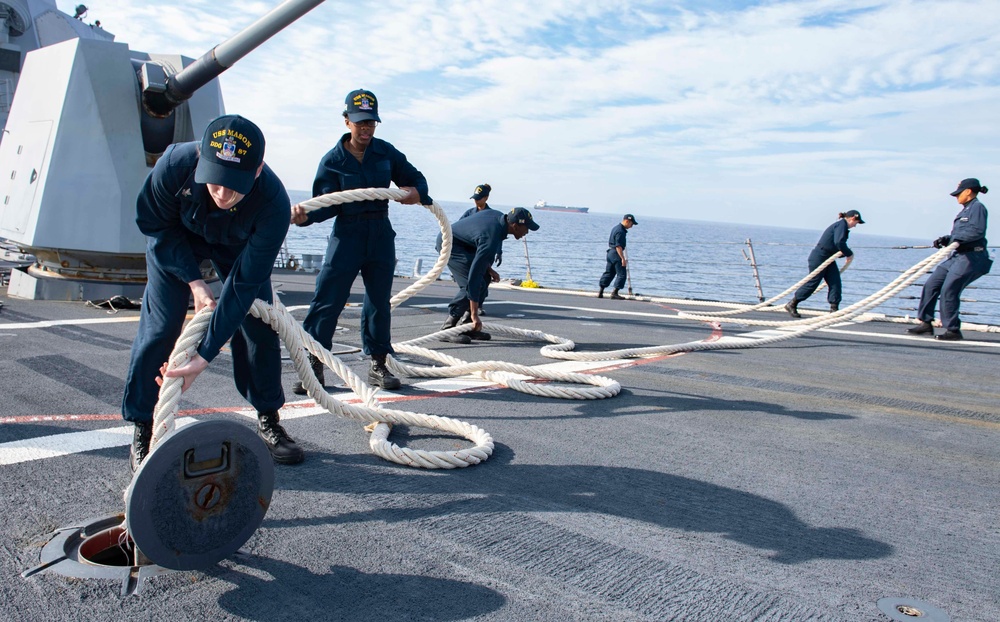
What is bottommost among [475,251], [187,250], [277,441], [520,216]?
[277,441]

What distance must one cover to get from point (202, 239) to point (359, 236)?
1.91 meters

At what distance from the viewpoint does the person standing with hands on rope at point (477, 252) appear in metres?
7.31

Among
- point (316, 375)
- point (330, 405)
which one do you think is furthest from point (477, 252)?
point (330, 405)

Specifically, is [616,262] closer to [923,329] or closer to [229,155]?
[923,329]

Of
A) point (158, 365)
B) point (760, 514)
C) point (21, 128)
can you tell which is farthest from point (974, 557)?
point (21, 128)

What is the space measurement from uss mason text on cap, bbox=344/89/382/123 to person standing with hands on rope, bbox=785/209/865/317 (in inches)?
341

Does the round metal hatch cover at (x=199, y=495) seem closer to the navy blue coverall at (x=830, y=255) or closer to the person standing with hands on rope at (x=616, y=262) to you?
the navy blue coverall at (x=830, y=255)

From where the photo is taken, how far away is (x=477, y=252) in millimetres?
7375

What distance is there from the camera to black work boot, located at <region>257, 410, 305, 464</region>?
129 inches

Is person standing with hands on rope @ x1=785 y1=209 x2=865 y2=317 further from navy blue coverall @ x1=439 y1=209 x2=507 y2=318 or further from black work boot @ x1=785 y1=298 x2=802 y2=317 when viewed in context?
navy blue coverall @ x1=439 y1=209 x2=507 y2=318

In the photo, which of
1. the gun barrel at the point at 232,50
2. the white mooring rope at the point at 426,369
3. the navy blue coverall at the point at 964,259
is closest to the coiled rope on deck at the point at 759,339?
the white mooring rope at the point at 426,369

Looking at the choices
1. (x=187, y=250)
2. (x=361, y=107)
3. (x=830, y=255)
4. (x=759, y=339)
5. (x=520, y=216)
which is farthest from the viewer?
(x=830, y=255)

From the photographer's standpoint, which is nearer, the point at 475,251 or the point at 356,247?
the point at 356,247

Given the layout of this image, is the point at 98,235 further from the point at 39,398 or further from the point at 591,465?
the point at 591,465
